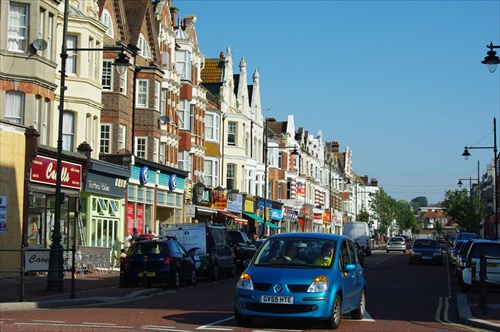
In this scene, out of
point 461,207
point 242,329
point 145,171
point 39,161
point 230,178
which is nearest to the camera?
point 242,329

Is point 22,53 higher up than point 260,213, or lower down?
higher up

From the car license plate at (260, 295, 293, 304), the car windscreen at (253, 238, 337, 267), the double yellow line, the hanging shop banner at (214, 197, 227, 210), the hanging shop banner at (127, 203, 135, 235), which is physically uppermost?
the hanging shop banner at (214, 197, 227, 210)

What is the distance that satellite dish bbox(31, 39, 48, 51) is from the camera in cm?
3098

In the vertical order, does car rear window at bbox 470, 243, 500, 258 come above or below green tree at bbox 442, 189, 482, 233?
below

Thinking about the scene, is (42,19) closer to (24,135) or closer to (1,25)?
(1,25)

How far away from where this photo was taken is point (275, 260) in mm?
15781

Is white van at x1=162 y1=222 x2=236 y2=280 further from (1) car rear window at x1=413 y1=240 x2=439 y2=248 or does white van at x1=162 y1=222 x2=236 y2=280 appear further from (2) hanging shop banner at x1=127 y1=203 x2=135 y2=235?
(1) car rear window at x1=413 y1=240 x2=439 y2=248

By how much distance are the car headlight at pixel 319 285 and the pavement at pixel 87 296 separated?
3.60 meters

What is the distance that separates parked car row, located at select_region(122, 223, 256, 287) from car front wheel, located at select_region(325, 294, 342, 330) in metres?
12.3

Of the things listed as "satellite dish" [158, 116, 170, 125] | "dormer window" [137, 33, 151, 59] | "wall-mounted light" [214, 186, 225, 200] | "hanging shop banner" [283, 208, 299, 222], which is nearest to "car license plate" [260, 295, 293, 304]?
"satellite dish" [158, 116, 170, 125]

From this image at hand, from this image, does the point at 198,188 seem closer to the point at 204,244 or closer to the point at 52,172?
the point at 52,172

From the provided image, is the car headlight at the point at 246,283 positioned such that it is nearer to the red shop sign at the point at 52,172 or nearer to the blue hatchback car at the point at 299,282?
the blue hatchback car at the point at 299,282

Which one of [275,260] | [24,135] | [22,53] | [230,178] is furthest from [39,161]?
[230,178]

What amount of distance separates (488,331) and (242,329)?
4743mm
